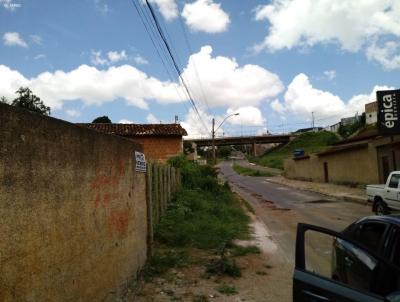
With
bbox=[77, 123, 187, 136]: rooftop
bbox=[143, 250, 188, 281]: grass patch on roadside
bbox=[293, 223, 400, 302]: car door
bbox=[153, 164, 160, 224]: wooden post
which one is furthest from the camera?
bbox=[77, 123, 187, 136]: rooftop

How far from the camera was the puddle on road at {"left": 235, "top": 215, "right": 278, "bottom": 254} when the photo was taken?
11.3m

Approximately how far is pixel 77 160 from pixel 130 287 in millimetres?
2831

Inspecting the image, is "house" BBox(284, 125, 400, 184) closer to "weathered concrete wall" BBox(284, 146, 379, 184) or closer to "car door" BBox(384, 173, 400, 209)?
"weathered concrete wall" BBox(284, 146, 379, 184)

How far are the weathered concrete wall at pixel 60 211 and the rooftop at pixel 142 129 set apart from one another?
3126cm

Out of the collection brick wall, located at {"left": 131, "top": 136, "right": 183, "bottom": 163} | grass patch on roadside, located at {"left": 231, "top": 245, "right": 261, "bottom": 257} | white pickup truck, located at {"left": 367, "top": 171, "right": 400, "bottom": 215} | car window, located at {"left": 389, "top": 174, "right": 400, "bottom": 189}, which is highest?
brick wall, located at {"left": 131, "top": 136, "right": 183, "bottom": 163}

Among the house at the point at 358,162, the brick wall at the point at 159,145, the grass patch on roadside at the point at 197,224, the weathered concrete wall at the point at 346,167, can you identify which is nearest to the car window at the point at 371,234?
the grass patch on roadside at the point at 197,224

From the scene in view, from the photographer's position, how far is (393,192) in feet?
52.7

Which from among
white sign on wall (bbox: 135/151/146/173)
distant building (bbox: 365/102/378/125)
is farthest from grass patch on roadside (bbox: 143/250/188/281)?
distant building (bbox: 365/102/378/125)

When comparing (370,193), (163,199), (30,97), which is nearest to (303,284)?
(163,199)

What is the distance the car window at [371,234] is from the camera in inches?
171

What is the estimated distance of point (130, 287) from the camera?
7.20 metres

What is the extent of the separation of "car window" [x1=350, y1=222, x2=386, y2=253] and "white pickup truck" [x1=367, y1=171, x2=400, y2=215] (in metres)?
11.7

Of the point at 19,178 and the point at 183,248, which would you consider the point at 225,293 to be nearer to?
the point at 183,248

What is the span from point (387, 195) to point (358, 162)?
55.5 ft
